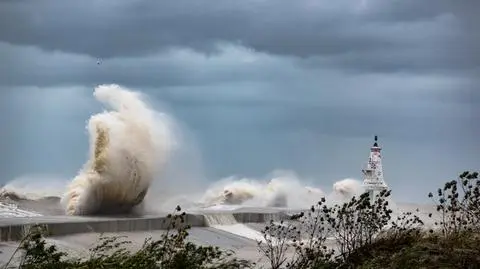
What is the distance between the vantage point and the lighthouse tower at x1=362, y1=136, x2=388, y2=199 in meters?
23.7

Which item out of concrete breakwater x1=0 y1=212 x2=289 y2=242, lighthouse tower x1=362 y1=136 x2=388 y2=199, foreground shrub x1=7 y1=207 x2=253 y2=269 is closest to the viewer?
foreground shrub x1=7 y1=207 x2=253 y2=269

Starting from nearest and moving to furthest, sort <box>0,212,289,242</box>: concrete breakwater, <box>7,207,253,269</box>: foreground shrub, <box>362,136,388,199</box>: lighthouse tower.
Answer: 1. <box>7,207,253,269</box>: foreground shrub
2. <box>0,212,289,242</box>: concrete breakwater
3. <box>362,136,388,199</box>: lighthouse tower

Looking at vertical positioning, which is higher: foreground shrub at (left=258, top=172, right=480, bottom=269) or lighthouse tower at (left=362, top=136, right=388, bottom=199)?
lighthouse tower at (left=362, top=136, right=388, bottom=199)

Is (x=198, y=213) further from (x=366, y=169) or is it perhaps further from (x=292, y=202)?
(x=292, y=202)

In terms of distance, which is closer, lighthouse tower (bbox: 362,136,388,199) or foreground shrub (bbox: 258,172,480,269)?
foreground shrub (bbox: 258,172,480,269)

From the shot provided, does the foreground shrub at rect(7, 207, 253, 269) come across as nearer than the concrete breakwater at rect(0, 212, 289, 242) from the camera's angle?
Yes

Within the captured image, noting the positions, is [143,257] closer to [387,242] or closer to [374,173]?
[387,242]

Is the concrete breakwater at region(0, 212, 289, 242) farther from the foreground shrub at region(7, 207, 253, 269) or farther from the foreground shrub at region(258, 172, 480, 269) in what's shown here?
the foreground shrub at region(7, 207, 253, 269)

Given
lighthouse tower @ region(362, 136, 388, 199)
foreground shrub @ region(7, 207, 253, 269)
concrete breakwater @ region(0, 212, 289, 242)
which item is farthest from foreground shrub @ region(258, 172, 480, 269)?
lighthouse tower @ region(362, 136, 388, 199)

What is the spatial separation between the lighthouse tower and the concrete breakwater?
587 centimetres

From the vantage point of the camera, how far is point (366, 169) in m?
25.7

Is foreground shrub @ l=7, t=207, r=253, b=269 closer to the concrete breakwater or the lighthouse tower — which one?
the concrete breakwater

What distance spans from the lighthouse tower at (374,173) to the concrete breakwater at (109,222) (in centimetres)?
587

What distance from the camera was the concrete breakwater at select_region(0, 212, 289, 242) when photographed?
A: 2006cm
